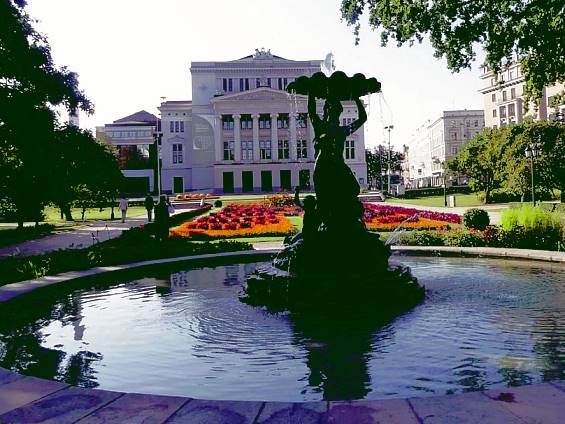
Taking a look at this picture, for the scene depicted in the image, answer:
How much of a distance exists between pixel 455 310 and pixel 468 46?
14.2 metres

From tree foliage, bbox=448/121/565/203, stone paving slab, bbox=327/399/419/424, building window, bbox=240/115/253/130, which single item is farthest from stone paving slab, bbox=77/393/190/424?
building window, bbox=240/115/253/130

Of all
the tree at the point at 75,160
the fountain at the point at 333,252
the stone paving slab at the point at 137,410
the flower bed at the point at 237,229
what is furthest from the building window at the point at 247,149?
the stone paving slab at the point at 137,410

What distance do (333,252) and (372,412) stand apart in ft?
17.2

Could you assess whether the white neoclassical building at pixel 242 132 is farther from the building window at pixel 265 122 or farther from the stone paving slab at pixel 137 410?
the stone paving slab at pixel 137 410

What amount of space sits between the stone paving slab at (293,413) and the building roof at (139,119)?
3680 inches

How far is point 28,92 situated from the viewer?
837 inches

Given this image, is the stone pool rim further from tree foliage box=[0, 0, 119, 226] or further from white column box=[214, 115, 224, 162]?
white column box=[214, 115, 224, 162]

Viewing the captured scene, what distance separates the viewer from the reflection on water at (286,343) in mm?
4934

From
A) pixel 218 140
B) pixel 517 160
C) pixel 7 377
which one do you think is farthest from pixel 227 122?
pixel 7 377

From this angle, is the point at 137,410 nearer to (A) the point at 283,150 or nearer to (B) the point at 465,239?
(B) the point at 465,239

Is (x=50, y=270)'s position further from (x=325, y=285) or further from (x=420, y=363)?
(x=420, y=363)

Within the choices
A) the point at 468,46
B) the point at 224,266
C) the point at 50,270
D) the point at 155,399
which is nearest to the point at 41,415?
the point at 155,399

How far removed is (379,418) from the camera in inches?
141

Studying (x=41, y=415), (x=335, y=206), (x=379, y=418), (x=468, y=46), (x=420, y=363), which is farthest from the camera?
(x=468, y=46)
